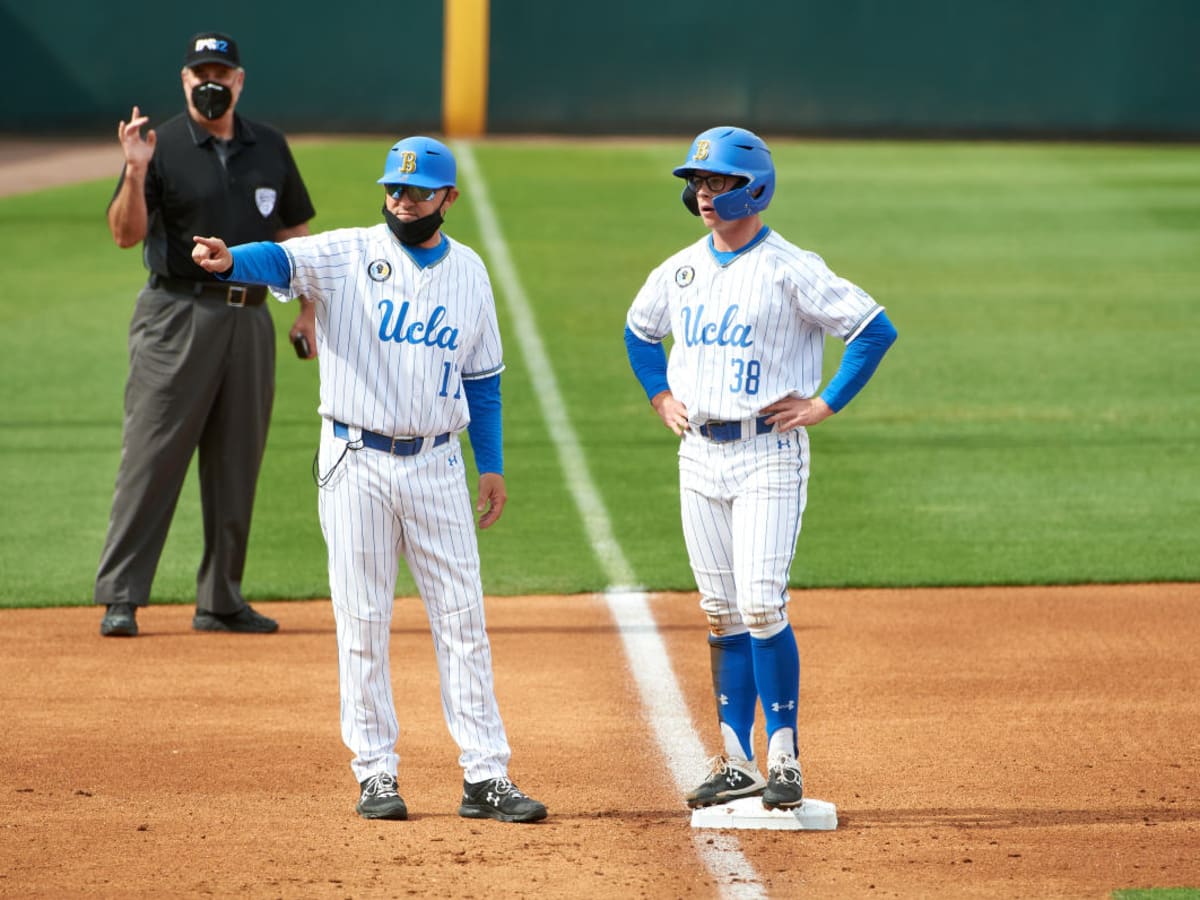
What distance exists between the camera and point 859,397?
12945 mm

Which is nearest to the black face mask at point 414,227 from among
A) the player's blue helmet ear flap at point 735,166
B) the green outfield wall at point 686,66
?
the player's blue helmet ear flap at point 735,166

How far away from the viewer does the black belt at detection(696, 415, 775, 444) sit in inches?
214

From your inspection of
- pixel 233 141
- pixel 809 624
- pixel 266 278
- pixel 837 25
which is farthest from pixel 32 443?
pixel 837 25

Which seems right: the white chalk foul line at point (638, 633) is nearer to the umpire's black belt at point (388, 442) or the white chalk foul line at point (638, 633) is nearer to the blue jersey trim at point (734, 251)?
the umpire's black belt at point (388, 442)

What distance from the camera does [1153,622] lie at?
7.97 meters

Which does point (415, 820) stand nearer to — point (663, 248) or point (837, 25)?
point (663, 248)

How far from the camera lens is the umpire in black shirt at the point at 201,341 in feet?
24.8

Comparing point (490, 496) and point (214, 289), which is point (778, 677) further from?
point (214, 289)

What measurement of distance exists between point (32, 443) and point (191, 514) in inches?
72.8

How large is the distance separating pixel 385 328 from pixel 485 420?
0.51 metres

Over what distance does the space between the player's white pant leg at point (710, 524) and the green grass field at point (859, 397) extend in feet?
10.0

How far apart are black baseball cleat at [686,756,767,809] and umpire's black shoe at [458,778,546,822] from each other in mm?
490

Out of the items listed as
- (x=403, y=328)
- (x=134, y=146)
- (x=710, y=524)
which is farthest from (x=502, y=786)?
(x=134, y=146)

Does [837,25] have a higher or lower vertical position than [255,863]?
higher
